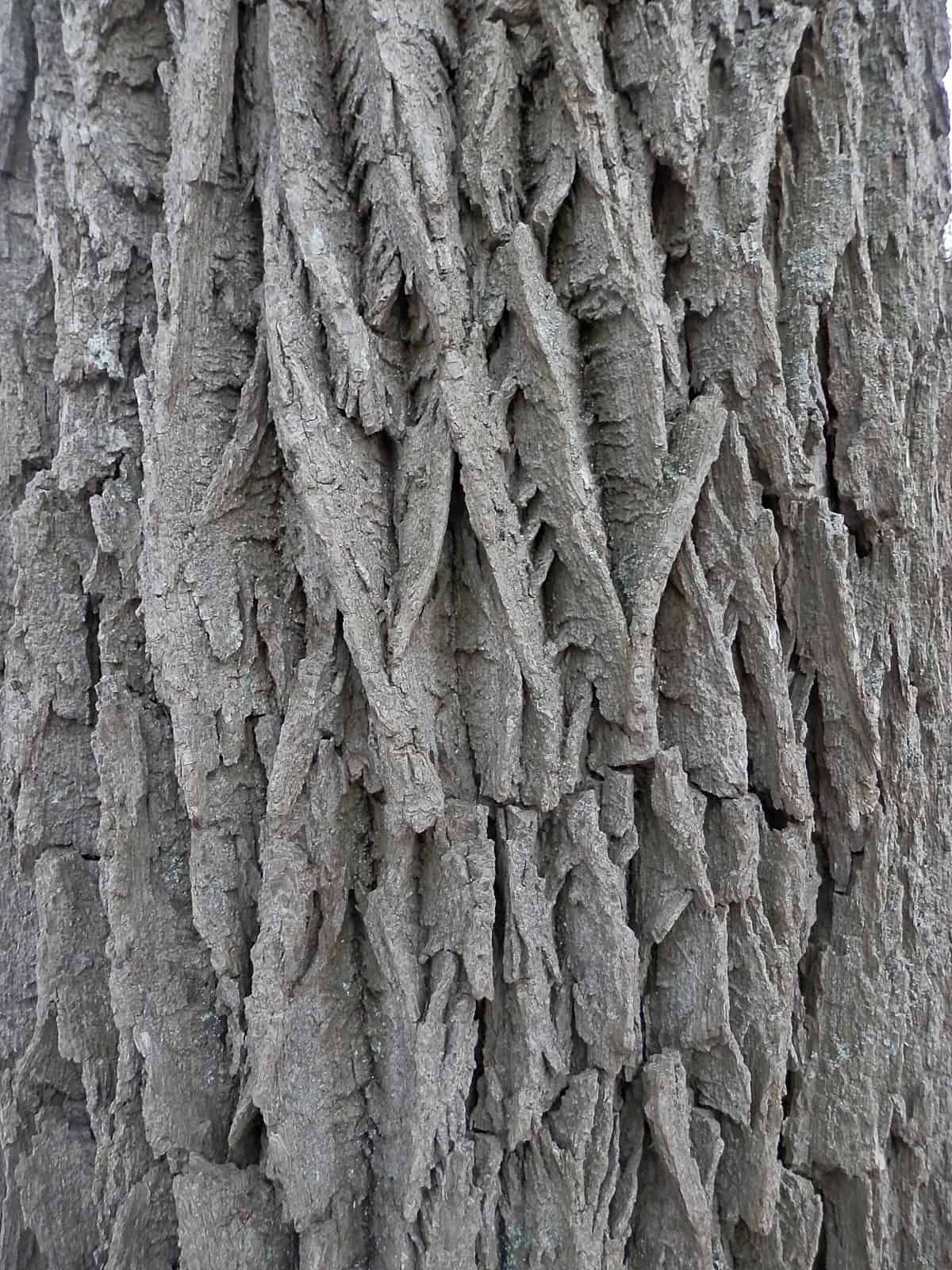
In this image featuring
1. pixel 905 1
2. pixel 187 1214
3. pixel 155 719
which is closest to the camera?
pixel 187 1214

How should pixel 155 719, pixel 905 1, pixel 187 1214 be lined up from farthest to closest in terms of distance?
pixel 905 1, pixel 155 719, pixel 187 1214

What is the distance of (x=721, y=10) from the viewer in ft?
3.76

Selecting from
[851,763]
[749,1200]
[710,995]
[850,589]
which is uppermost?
[850,589]

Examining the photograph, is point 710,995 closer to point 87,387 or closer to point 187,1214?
point 187,1214

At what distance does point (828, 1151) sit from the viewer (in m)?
1.10

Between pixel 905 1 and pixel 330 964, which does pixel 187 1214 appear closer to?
pixel 330 964

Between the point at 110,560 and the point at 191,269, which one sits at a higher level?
the point at 191,269

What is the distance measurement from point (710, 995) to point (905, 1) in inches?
61.4

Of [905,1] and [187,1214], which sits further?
[905,1]

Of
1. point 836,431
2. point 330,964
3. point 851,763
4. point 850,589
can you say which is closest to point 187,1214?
point 330,964

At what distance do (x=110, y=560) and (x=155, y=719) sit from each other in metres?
0.25

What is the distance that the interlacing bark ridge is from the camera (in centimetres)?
102

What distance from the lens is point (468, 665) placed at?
42.3 inches

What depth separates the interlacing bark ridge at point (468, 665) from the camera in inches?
40.1
